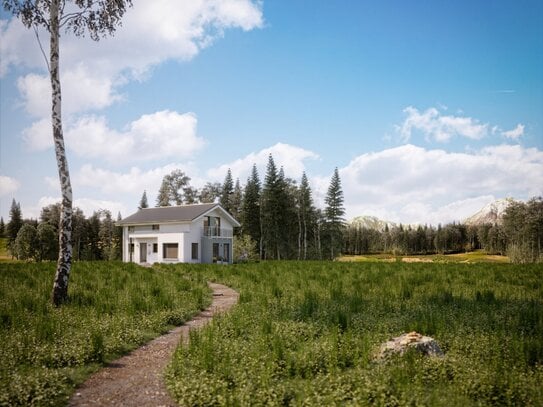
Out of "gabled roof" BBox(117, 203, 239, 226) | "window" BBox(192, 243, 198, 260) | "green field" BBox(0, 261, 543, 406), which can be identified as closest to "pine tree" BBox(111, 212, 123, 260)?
"gabled roof" BBox(117, 203, 239, 226)

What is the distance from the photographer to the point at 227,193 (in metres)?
70.3

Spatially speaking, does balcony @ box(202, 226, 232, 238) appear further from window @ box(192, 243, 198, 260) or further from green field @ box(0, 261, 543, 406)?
green field @ box(0, 261, 543, 406)

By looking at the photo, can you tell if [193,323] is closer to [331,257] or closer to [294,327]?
[294,327]

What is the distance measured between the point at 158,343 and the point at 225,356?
8.57ft

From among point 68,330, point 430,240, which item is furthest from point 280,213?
point 430,240

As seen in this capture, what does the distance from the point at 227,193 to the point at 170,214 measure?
28647 mm

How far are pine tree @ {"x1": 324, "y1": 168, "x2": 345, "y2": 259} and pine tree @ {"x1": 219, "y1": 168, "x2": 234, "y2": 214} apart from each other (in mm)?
19168

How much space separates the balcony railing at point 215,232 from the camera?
135ft

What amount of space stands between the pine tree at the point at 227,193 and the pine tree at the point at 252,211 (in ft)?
23.8

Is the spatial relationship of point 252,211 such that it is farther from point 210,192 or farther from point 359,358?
point 359,358

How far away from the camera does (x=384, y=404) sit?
5125 millimetres

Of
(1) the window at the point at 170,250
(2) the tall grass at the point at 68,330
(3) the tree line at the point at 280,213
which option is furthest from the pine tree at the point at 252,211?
(2) the tall grass at the point at 68,330

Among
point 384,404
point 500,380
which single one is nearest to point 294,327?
point 384,404

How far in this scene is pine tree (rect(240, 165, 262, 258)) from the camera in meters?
61.2
